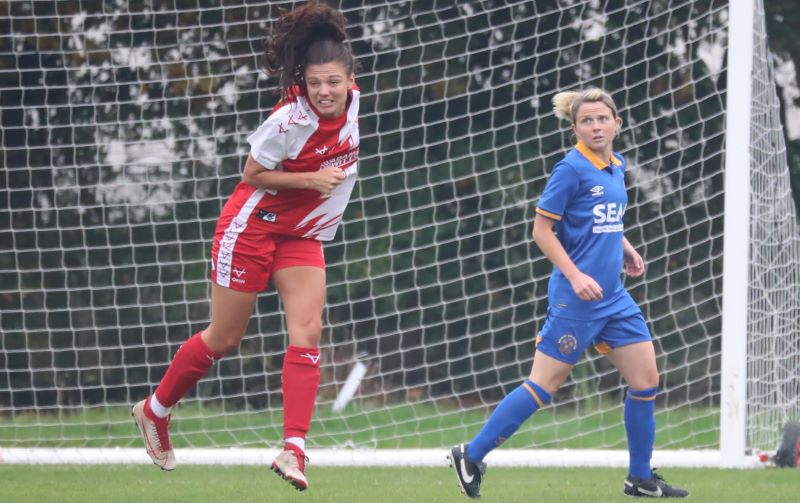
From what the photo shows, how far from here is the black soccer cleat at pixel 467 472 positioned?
465 centimetres

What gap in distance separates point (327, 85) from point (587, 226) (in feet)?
3.84

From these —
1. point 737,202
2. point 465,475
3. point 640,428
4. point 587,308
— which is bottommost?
point 465,475

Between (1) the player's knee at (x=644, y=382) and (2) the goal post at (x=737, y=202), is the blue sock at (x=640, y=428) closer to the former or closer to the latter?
(1) the player's knee at (x=644, y=382)

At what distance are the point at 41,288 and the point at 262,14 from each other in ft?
8.13

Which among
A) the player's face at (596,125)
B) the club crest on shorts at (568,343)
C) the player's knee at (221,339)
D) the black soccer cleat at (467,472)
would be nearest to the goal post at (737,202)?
the player's face at (596,125)

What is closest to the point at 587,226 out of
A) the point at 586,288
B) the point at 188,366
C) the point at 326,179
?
the point at 586,288

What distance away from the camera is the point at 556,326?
4.58 m

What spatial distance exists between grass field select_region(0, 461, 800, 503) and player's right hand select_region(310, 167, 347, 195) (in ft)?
4.19

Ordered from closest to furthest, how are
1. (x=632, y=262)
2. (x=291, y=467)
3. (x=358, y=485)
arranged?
(x=291, y=467) → (x=632, y=262) → (x=358, y=485)

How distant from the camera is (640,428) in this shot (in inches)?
185

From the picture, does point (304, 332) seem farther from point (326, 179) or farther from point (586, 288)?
point (586, 288)

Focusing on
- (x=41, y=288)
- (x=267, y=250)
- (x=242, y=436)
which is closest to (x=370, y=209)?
(x=242, y=436)

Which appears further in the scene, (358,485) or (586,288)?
(358,485)

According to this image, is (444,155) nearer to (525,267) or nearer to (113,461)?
(525,267)
